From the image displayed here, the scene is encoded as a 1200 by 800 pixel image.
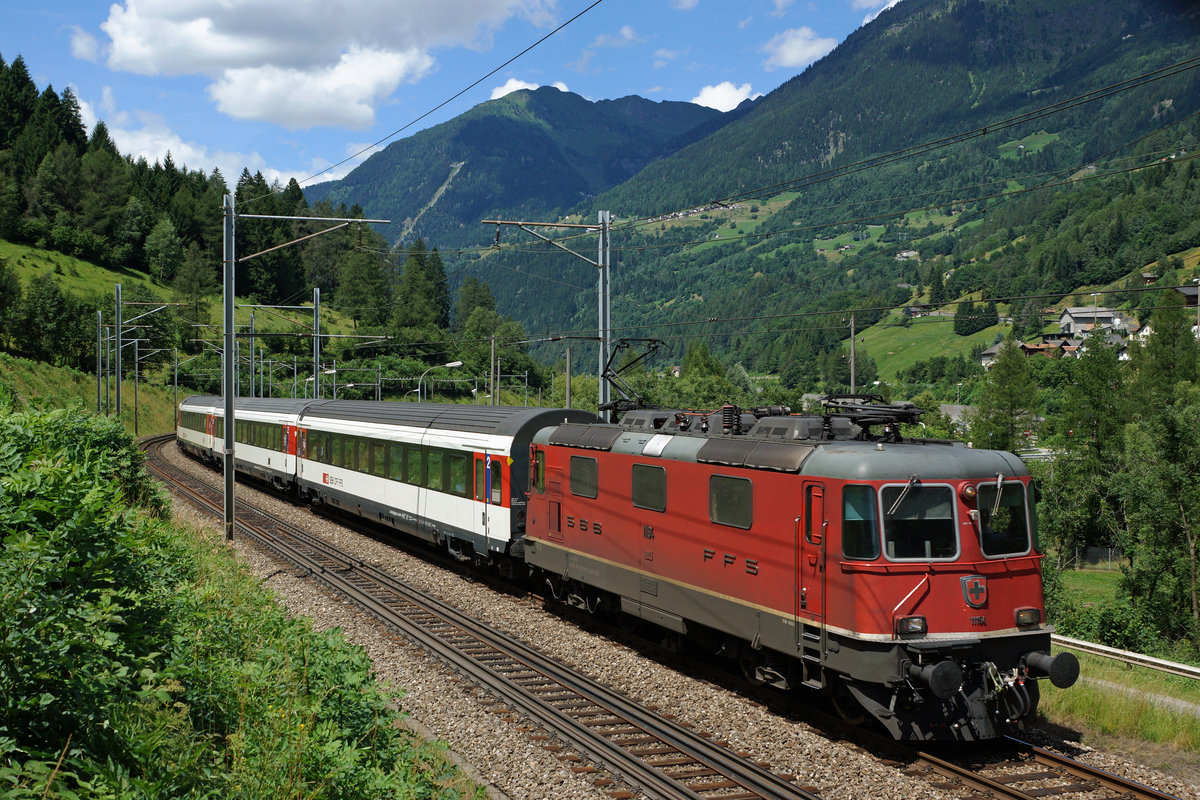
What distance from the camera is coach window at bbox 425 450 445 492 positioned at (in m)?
21.8

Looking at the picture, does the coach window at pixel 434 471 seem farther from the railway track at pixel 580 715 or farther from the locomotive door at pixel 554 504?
the locomotive door at pixel 554 504

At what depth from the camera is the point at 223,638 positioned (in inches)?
392

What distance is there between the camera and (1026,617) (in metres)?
10.6

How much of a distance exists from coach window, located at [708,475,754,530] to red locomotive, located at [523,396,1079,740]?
25 millimetres

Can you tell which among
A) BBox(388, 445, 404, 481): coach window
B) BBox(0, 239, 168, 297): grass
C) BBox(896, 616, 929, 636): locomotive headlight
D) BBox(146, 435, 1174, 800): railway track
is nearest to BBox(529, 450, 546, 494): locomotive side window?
BBox(146, 435, 1174, 800): railway track

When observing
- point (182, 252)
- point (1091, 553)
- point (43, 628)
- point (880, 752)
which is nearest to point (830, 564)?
point (880, 752)

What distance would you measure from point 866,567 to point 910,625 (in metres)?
0.80

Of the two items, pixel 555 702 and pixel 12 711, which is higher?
pixel 12 711

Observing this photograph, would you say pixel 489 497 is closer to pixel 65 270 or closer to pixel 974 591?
pixel 974 591

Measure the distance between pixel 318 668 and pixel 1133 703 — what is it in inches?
409

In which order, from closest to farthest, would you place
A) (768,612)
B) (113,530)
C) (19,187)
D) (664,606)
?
(113,530), (768,612), (664,606), (19,187)

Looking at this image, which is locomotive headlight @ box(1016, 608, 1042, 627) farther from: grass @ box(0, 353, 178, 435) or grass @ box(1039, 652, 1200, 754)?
grass @ box(0, 353, 178, 435)

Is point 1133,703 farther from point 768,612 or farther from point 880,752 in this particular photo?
point 768,612

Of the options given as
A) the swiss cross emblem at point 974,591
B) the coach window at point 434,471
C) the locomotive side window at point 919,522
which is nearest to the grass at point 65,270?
the coach window at point 434,471
